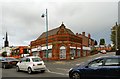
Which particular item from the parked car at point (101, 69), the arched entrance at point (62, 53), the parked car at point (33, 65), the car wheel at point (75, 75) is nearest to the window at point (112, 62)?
the parked car at point (101, 69)

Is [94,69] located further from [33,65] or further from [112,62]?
[33,65]

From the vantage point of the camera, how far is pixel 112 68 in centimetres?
→ 1208

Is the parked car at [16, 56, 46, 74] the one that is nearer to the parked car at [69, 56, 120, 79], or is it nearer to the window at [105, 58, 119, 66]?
the parked car at [69, 56, 120, 79]

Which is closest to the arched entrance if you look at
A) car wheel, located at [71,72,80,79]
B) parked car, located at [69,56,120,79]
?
car wheel, located at [71,72,80,79]

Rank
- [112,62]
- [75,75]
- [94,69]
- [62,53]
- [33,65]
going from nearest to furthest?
1. [112,62]
2. [94,69]
3. [75,75]
4. [33,65]
5. [62,53]

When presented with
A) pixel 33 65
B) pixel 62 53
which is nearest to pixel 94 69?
pixel 33 65

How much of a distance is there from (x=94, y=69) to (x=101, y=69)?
48 centimetres

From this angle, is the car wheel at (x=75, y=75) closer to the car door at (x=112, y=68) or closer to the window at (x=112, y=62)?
the car door at (x=112, y=68)

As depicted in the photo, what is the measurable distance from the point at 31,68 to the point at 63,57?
31.3 metres

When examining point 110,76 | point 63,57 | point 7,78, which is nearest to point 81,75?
point 110,76

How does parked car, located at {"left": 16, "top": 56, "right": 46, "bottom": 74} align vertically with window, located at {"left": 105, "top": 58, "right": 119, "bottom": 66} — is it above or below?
below

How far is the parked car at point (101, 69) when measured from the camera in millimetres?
12070

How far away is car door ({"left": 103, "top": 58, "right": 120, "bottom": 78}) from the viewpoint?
471 inches

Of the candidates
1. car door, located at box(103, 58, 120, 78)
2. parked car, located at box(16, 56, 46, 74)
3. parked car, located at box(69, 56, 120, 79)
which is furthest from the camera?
parked car, located at box(16, 56, 46, 74)
